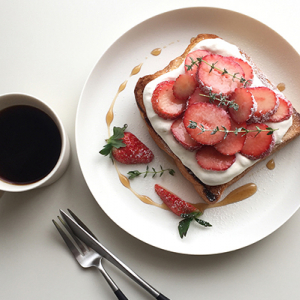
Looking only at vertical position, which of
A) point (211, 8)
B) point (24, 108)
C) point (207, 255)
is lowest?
point (207, 255)

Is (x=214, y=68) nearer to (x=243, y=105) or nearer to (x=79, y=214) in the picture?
(x=243, y=105)

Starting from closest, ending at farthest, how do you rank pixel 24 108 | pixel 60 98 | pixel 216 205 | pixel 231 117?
pixel 231 117 < pixel 24 108 < pixel 216 205 < pixel 60 98

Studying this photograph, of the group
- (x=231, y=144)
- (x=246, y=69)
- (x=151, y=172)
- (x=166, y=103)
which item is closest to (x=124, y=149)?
(x=151, y=172)

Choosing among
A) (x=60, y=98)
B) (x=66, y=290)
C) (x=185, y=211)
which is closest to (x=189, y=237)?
(x=185, y=211)

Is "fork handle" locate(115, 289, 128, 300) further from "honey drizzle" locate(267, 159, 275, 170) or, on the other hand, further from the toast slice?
"honey drizzle" locate(267, 159, 275, 170)

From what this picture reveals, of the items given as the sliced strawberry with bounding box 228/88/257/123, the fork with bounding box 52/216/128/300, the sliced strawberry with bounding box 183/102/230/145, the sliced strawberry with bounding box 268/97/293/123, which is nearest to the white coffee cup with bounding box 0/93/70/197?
the fork with bounding box 52/216/128/300

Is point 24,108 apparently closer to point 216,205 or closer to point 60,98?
point 60,98
